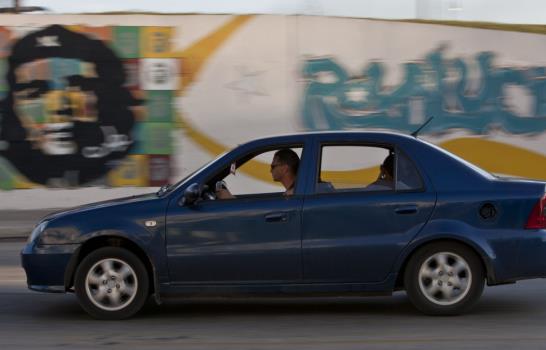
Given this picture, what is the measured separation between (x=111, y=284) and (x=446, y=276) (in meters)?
2.72

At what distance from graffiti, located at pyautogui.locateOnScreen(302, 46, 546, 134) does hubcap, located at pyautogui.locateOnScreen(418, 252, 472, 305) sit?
42.3 feet

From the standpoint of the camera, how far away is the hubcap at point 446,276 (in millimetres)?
7594

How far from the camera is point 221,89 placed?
66.6 feet

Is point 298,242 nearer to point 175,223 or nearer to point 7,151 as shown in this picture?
point 175,223

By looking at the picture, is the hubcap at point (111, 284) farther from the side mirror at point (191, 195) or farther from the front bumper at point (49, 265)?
the side mirror at point (191, 195)

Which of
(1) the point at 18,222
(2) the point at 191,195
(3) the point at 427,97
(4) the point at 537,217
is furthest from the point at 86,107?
(4) the point at 537,217

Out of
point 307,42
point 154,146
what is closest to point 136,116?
point 154,146

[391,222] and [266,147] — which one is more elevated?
[266,147]

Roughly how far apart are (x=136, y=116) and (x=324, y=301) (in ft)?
40.3

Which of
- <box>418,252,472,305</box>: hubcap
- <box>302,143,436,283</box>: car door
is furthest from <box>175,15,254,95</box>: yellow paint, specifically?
<box>418,252,472,305</box>: hubcap

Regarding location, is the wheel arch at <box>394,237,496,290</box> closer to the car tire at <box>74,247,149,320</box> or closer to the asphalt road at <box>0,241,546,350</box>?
the asphalt road at <box>0,241,546,350</box>

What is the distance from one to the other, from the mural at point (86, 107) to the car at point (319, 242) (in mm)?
12419

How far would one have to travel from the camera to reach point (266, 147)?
7.94 m

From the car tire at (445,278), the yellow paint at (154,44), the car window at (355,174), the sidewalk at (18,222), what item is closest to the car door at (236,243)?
the car window at (355,174)
